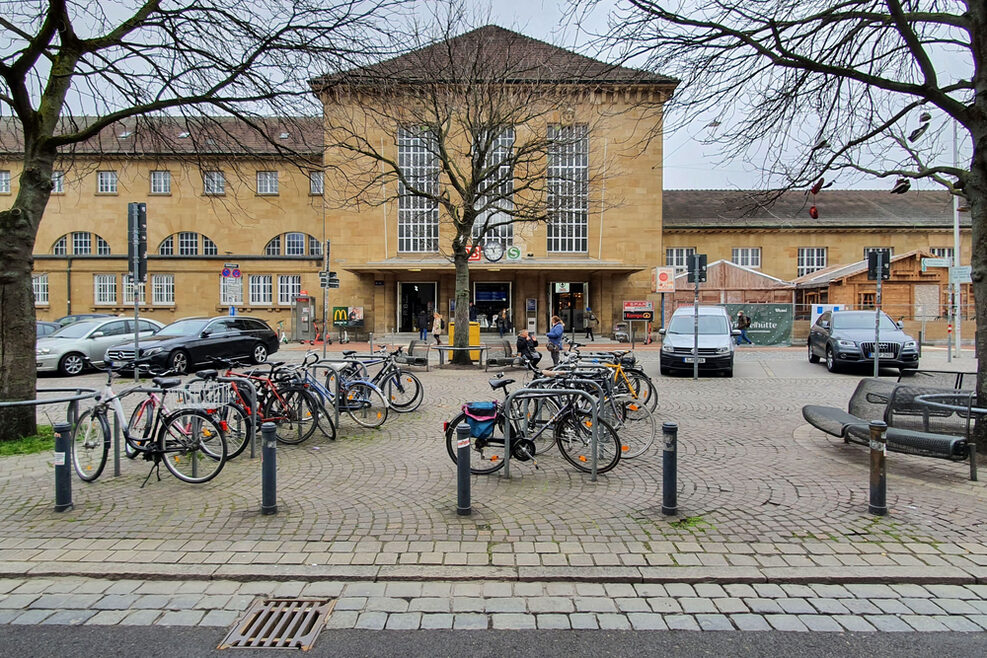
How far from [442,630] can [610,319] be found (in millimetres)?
29790

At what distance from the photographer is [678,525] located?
4.62m

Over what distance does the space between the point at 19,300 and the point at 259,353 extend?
34.9 ft

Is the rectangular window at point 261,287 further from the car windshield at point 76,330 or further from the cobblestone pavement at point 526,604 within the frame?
the cobblestone pavement at point 526,604

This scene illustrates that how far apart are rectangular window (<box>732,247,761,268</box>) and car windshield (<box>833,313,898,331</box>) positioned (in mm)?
21730

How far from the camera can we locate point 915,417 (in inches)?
268

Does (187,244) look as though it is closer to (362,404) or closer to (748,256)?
(362,404)

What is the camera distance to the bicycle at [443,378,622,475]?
5938 mm

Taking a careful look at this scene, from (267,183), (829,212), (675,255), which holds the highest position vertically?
(267,183)

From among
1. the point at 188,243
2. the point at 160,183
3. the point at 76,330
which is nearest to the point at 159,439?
the point at 76,330

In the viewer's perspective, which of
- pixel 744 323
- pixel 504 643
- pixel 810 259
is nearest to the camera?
pixel 504 643

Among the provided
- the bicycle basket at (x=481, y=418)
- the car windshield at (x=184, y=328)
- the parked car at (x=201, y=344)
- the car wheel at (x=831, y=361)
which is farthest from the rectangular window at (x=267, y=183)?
the bicycle basket at (x=481, y=418)

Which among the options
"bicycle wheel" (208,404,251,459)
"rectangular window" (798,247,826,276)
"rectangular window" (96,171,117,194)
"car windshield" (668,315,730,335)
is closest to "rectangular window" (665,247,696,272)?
"rectangular window" (798,247,826,276)

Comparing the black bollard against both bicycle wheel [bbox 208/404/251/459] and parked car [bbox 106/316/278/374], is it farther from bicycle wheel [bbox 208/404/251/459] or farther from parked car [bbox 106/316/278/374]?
parked car [bbox 106/316/278/374]

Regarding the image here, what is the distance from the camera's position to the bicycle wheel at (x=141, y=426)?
229 inches
